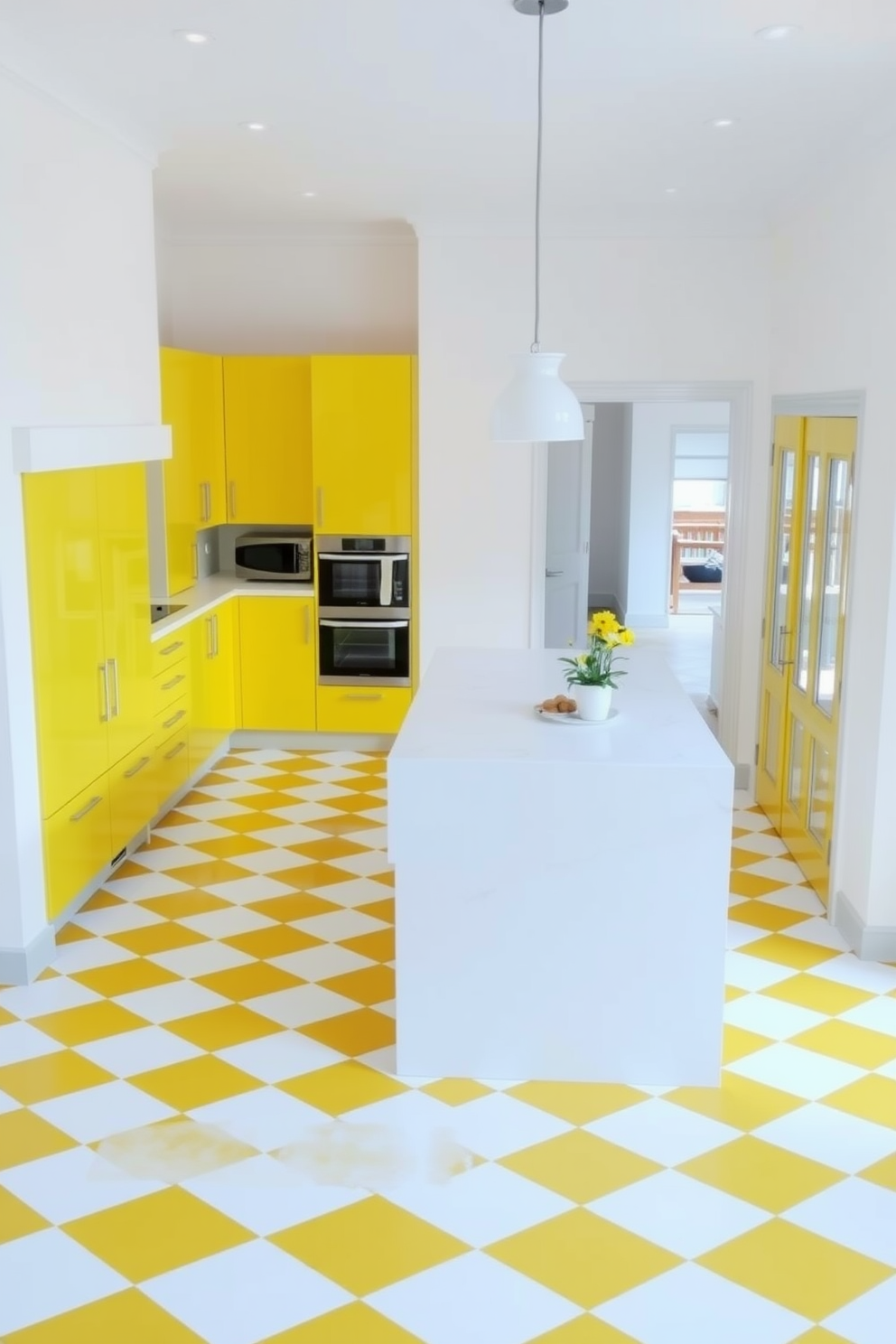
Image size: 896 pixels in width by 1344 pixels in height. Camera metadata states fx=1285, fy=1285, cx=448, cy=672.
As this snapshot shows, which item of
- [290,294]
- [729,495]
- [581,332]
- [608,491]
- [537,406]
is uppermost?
[290,294]

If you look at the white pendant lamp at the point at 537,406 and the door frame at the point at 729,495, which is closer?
the white pendant lamp at the point at 537,406

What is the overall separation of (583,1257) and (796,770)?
10.3 feet

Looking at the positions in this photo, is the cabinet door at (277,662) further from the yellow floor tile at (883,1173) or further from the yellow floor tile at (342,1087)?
the yellow floor tile at (883,1173)

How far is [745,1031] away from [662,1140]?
71cm

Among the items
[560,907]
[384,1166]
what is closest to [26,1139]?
[384,1166]

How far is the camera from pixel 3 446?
12.7ft

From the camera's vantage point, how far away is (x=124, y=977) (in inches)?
169

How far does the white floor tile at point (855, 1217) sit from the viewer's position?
290 cm

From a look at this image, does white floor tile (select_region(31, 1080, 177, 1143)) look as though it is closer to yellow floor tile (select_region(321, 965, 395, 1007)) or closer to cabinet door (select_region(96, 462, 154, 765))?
yellow floor tile (select_region(321, 965, 395, 1007))

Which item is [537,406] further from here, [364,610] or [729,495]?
[364,610]

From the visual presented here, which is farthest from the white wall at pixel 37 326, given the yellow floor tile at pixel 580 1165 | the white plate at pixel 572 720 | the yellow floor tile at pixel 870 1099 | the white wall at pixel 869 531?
the white wall at pixel 869 531

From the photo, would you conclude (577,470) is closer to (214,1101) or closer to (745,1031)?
(745,1031)

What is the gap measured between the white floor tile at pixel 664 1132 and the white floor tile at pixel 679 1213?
0.38ft

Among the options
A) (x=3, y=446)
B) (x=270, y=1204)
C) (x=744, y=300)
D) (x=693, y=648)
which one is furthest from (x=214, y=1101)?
(x=693, y=648)
